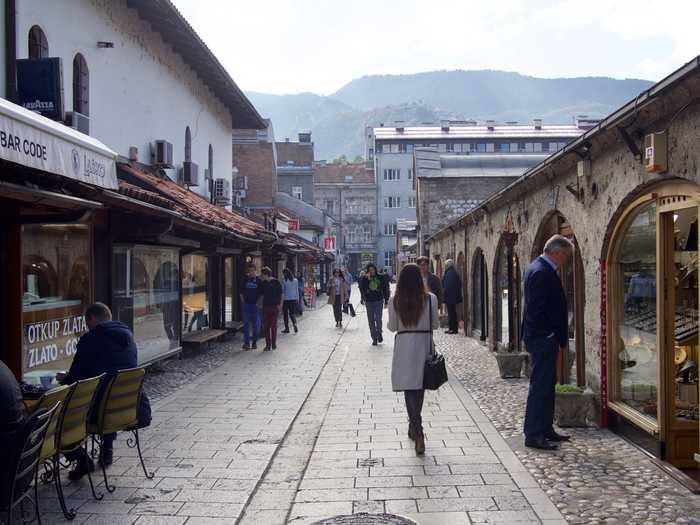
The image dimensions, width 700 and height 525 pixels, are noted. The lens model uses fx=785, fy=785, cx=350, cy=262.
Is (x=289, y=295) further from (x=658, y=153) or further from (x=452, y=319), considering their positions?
(x=658, y=153)

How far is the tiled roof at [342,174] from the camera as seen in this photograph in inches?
3464

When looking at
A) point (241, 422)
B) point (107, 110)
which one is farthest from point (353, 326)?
point (241, 422)

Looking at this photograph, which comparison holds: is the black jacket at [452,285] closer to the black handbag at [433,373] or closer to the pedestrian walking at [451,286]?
the pedestrian walking at [451,286]

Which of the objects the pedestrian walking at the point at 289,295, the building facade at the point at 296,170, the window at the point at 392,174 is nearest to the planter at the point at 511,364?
the pedestrian walking at the point at 289,295

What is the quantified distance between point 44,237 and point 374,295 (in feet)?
29.3

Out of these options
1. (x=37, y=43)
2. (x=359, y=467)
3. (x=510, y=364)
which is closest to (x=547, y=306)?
(x=359, y=467)

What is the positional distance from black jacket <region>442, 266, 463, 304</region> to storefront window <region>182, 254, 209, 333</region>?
19.0 feet

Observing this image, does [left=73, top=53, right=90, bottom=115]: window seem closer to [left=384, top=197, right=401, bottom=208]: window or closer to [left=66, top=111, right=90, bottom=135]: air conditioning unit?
[left=66, top=111, right=90, bottom=135]: air conditioning unit

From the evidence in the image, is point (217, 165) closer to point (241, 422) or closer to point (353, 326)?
point (353, 326)

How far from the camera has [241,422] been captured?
8.84 m

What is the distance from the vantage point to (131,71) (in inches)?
602

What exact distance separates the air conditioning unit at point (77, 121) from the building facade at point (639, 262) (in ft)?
21.9

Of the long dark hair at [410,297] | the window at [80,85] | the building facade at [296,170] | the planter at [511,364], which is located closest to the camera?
the long dark hair at [410,297]

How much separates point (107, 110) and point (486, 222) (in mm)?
7843
